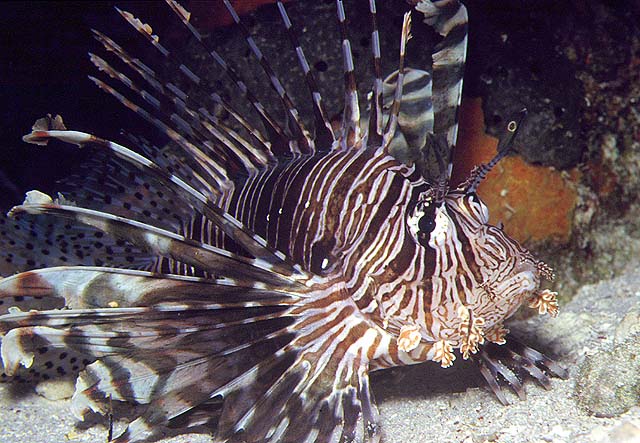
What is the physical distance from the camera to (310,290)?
10.2ft

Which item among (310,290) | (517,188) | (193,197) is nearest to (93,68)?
(193,197)

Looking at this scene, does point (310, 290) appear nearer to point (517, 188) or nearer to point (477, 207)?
point (477, 207)

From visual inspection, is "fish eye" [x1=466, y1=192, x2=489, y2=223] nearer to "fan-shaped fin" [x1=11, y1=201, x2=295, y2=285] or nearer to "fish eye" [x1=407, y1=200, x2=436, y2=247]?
"fish eye" [x1=407, y1=200, x2=436, y2=247]

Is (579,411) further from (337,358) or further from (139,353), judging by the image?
(139,353)

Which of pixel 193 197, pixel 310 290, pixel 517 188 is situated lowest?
pixel 310 290

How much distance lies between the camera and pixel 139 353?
120 inches

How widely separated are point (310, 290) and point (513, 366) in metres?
1.33

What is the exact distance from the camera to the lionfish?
8.96ft

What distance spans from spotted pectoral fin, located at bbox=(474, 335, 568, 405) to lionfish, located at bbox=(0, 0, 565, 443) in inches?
0.5

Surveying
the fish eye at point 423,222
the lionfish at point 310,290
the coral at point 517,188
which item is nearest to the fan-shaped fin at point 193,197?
the lionfish at point 310,290

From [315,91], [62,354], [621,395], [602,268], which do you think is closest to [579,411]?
[621,395]

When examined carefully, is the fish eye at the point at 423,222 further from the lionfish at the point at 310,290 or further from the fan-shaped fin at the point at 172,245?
the fan-shaped fin at the point at 172,245

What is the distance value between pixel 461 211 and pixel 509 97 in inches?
83.7

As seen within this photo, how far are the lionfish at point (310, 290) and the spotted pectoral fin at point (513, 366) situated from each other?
0.01 m
